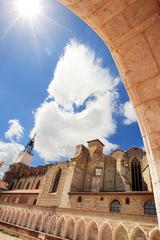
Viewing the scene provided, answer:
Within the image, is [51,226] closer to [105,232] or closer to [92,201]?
[92,201]

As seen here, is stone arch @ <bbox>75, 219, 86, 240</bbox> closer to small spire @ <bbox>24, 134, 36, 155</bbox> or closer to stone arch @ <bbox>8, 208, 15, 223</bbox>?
stone arch @ <bbox>8, 208, 15, 223</bbox>

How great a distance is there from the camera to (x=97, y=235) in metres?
13.0

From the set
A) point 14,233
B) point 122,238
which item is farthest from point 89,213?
point 14,233

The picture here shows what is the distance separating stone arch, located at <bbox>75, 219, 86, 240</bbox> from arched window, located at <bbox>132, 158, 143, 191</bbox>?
9.39m

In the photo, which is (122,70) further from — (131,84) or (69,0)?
(69,0)

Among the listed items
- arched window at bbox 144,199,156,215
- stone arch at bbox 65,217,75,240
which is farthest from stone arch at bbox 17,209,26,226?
arched window at bbox 144,199,156,215

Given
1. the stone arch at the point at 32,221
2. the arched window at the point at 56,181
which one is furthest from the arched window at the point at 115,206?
the stone arch at the point at 32,221

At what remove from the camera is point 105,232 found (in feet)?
41.8

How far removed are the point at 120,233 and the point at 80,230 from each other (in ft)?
13.7

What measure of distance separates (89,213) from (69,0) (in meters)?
16.2

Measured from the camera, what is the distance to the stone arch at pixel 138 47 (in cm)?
130

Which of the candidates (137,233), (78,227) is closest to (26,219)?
(78,227)

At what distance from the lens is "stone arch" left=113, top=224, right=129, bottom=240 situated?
11.6m

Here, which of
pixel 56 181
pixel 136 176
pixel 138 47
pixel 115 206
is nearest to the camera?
pixel 138 47
